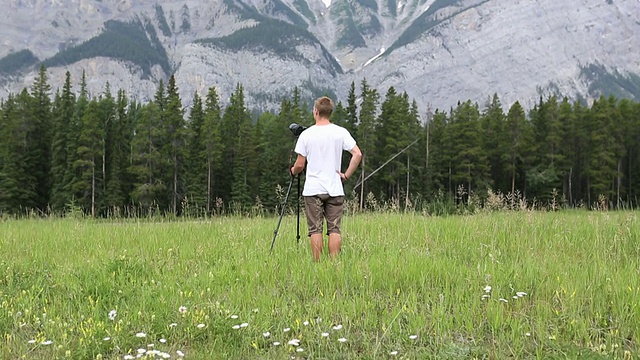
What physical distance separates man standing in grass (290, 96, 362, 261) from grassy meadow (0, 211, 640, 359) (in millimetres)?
429

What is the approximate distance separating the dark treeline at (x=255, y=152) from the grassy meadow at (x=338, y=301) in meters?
41.1

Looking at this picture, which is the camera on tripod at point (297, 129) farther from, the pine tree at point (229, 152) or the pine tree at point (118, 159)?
the pine tree at point (229, 152)

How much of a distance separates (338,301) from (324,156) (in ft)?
8.48

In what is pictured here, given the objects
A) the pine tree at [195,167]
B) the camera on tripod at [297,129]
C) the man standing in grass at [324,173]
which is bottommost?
the man standing in grass at [324,173]

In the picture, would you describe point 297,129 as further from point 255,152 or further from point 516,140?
point 516,140

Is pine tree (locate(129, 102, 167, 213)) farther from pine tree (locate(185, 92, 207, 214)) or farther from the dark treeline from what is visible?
pine tree (locate(185, 92, 207, 214))

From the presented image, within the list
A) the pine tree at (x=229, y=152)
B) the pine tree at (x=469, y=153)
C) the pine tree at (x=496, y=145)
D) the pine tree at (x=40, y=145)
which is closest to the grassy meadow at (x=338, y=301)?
the pine tree at (x=229, y=152)

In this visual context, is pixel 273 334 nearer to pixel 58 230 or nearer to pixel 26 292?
pixel 26 292

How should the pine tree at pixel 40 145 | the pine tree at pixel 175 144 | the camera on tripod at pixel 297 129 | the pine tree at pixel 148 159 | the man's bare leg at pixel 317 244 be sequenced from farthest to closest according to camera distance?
the pine tree at pixel 40 145, the pine tree at pixel 175 144, the pine tree at pixel 148 159, the camera on tripod at pixel 297 129, the man's bare leg at pixel 317 244

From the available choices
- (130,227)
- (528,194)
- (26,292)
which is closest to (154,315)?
(26,292)

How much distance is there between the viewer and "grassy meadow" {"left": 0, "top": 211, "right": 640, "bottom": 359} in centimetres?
359

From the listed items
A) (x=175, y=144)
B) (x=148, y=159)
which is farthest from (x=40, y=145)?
(x=175, y=144)

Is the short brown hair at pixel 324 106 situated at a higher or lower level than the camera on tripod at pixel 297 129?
higher

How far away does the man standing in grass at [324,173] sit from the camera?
20.9 ft
